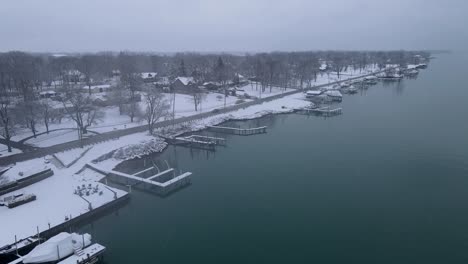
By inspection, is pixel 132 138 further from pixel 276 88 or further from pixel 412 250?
pixel 276 88

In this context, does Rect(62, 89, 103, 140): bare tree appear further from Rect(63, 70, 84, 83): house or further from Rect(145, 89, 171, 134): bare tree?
Rect(63, 70, 84, 83): house

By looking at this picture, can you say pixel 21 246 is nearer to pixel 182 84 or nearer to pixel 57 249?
pixel 57 249

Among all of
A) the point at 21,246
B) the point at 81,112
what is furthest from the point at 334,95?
the point at 21,246

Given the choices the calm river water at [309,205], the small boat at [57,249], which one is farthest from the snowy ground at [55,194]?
the small boat at [57,249]

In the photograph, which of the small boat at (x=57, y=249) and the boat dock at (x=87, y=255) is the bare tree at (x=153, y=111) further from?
the boat dock at (x=87, y=255)

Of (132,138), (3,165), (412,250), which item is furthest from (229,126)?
(412,250)

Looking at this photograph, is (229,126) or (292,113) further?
(292,113)

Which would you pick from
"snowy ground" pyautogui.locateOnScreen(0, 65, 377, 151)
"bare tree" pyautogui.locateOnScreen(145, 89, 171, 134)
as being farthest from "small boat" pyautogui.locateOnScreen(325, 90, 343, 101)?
"bare tree" pyautogui.locateOnScreen(145, 89, 171, 134)

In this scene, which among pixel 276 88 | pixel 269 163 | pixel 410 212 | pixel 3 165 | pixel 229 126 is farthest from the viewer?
pixel 276 88
